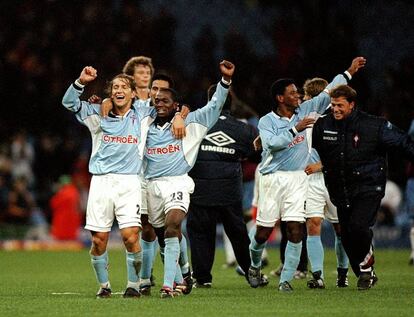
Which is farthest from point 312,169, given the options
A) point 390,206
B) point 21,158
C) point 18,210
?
point 21,158

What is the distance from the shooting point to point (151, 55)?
1272 inches

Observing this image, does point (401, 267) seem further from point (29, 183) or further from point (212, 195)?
point (29, 183)

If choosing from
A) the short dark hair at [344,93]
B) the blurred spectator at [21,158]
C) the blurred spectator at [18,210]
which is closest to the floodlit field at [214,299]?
the short dark hair at [344,93]

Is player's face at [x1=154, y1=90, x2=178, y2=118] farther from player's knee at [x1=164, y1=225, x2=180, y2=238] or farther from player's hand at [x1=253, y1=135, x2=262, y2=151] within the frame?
player's hand at [x1=253, y1=135, x2=262, y2=151]

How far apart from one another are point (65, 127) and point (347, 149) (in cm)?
1886

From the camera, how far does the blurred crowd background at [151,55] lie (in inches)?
1114

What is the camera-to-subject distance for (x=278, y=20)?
30.7 meters

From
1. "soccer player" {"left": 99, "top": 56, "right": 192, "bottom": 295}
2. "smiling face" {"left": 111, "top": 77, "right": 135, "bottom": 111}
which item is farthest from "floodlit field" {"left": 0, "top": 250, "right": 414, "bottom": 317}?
"smiling face" {"left": 111, "top": 77, "right": 135, "bottom": 111}

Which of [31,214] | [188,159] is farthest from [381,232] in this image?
[188,159]

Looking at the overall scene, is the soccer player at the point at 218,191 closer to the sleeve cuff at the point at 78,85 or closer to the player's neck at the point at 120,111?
the player's neck at the point at 120,111

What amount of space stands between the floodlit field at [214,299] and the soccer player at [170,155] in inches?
38.6

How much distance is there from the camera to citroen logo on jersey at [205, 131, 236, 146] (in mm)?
15195

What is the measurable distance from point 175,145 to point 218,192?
2070 mm

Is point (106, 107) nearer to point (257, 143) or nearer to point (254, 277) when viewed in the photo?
point (257, 143)
